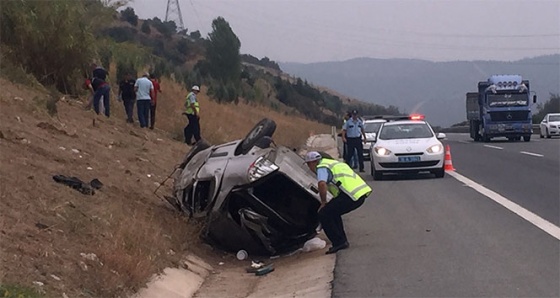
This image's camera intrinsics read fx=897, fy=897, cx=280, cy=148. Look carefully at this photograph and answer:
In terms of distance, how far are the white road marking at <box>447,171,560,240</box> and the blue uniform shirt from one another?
13.3ft

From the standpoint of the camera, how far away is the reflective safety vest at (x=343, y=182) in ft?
39.4

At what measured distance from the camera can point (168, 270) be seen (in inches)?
417

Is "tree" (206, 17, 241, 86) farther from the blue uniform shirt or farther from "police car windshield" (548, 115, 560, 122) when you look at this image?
the blue uniform shirt

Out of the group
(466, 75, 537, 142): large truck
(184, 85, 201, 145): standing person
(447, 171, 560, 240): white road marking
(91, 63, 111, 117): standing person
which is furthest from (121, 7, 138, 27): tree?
(447, 171, 560, 240): white road marking

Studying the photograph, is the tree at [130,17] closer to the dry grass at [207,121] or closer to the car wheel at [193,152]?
the dry grass at [207,121]

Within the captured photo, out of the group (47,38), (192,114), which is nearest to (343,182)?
(192,114)

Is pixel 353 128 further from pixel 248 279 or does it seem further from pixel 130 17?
pixel 130 17

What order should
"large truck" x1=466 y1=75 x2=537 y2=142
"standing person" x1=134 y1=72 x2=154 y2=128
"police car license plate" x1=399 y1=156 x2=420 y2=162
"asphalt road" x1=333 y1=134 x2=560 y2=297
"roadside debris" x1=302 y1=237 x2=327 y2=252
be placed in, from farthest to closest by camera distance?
"large truck" x1=466 y1=75 x2=537 y2=142 → "standing person" x1=134 y1=72 x2=154 y2=128 → "police car license plate" x1=399 y1=156 x2=420 y2=162 → "roadside debris" x1=302 y1=237 x2=327 y2=252 → "asphalt road" x1=333 y1=134 x2=560 y2=297

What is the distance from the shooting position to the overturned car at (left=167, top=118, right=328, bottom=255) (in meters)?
12.2

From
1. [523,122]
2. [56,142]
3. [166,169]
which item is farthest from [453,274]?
[523,122]

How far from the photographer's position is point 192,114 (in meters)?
24.1

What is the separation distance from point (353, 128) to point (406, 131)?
6.75 feet

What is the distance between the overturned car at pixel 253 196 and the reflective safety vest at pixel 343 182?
602 mm

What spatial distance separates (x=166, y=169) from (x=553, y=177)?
9.58 meters
